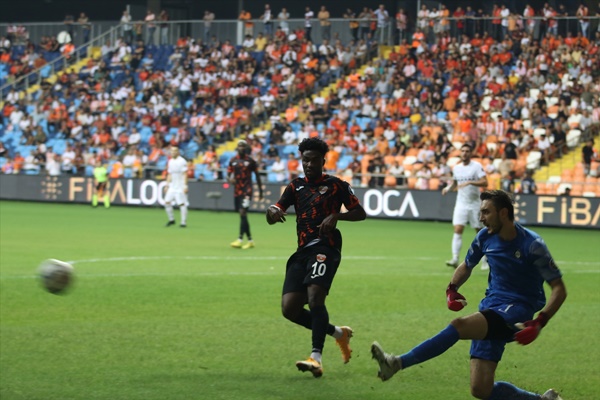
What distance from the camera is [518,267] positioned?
24.1 ft

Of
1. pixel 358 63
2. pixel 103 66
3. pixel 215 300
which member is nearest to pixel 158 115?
pixel 103 66

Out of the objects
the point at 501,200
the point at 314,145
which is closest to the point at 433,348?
the point at 501,200

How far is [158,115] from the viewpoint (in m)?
43.7

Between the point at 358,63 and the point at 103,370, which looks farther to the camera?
the point at 358,63

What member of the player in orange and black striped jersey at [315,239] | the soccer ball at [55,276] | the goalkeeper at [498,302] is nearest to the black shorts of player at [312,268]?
the player in orange and black striped jersey at [315,239]

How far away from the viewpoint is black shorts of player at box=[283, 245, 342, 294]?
379 inches

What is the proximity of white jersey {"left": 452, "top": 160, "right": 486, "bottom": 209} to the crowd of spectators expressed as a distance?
13446 millimetres

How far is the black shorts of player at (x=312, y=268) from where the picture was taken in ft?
31.6

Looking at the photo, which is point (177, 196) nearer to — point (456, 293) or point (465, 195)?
point (465, 195)

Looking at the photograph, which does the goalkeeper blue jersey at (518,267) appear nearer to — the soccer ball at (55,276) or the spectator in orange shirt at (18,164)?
the soccer ball at (55,276)

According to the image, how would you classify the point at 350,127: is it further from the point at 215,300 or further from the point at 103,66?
the point at 215,300

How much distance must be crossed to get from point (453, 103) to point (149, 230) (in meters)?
14.5

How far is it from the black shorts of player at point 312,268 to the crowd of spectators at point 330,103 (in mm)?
22642

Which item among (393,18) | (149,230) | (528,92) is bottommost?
(149,230)
